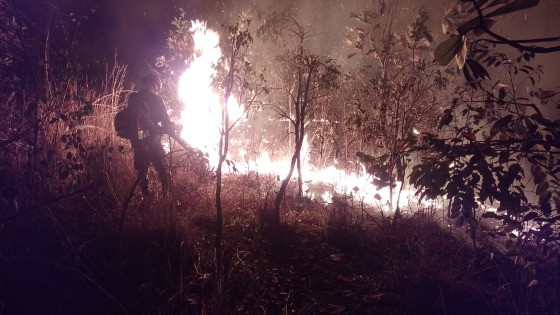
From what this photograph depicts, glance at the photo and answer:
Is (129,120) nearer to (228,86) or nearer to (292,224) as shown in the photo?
(228,86)

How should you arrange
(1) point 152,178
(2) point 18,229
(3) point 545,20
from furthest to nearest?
(3) point 545,20, (1) point 152,178, (2) point 18,229

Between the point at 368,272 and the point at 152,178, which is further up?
the point at 152,178

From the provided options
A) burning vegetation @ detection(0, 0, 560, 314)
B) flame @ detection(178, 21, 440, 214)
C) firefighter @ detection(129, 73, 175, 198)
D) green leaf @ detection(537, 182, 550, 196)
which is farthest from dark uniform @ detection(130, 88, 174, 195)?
green leaf @ detection(537, 182, 550, 196)

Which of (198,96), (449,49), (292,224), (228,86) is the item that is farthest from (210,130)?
(449,49)

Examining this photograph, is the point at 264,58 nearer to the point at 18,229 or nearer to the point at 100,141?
the point at 100,141

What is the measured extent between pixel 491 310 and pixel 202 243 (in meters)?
2.42

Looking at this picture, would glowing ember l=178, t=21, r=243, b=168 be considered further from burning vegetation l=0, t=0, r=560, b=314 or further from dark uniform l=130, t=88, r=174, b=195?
burning vegetation l=0, t=0, r=560, b=314

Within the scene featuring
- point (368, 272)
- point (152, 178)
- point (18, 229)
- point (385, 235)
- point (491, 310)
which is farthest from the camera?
point (152, 178)

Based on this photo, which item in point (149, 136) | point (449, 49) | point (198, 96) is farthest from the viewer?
point (198, 96)

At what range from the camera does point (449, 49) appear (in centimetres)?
117

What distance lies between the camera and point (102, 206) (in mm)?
3691

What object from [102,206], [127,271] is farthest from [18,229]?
[127,271]

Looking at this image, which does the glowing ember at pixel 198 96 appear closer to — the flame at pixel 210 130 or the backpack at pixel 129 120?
the flame at pixel 210 130

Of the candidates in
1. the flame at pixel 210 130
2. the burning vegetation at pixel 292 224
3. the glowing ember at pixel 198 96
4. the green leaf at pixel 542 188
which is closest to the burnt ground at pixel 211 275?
the burning vegetation at pixel 292 224
